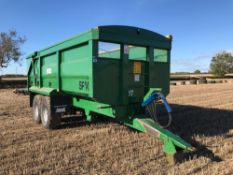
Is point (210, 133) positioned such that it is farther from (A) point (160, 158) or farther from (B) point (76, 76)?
(B) point (76, 76)

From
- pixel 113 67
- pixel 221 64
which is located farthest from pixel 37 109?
pixel 221 64

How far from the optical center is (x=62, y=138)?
546 centimetres

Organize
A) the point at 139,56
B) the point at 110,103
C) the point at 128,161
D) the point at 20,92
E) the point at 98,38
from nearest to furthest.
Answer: the point at 128,161
the point at 98,38
the point at 110,103
the point at 139,56
the point at 20,92

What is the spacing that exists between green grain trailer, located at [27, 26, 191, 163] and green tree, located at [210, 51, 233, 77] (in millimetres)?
55671

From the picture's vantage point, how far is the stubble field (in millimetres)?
3781

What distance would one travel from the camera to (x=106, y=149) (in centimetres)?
465

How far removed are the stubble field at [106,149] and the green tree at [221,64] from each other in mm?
54526

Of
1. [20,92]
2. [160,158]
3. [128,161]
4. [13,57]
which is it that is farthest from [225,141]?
[13,57]

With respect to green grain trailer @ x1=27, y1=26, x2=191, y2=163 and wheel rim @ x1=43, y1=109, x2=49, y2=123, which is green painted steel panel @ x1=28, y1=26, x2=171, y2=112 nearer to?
green grain trailer @ x1=27, y1=26, x2=191, y2=163

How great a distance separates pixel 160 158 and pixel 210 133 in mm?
2002

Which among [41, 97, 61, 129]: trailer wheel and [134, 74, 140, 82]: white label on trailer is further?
[41, 97, 61, 129]: trailer wheel

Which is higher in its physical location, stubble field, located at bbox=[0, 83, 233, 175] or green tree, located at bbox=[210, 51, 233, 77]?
green tree, located at bbox=[210, 51, 233, 77]

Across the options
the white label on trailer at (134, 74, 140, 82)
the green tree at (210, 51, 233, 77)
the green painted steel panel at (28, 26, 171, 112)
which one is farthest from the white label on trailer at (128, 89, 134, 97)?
the green tree at (210, 51, 233, 77)

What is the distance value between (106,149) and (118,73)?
4.63 feet
